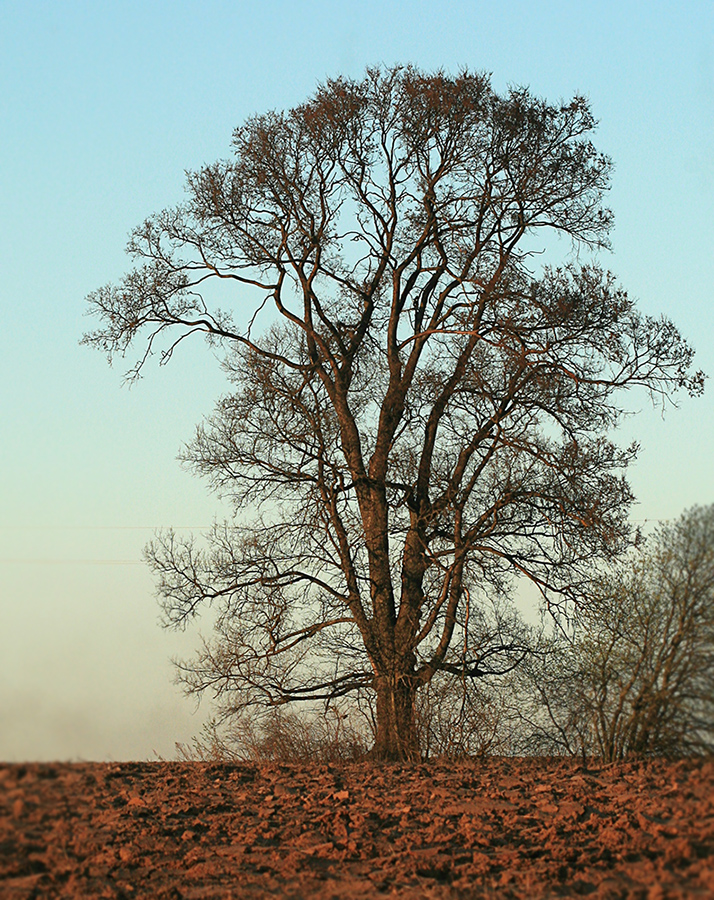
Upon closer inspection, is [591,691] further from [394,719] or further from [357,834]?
[394,719]

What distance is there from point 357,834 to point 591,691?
1960 millimetres

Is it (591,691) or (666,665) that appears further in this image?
(591,691)

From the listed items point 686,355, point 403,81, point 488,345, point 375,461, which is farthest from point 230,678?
point 403,81

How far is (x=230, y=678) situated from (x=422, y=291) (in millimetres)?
5918

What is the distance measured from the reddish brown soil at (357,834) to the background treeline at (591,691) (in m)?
0.30

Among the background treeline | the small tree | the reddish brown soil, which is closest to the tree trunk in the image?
the background treeline

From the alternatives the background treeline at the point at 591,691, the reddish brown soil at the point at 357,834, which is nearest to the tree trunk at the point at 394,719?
the background treeline at the point at 591,691

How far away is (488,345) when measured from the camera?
39.2ft

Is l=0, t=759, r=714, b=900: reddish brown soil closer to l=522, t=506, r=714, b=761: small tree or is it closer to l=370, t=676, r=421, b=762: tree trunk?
l=522, t=506, r=714, b=761: small tree

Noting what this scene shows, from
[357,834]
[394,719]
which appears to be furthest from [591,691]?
[394,719]

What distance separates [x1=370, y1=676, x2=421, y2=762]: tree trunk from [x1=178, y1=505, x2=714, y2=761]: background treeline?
257 millimetres

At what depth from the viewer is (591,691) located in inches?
249

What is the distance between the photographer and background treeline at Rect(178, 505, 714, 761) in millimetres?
4168

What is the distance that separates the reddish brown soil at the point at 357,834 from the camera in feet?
11.4
